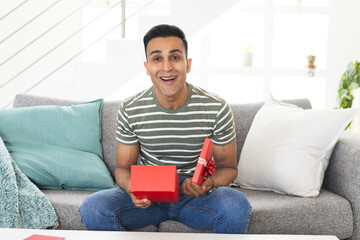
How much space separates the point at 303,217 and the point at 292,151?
0.32 m

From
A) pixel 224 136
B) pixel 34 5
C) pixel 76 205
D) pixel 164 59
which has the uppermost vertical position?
pixel 34 5

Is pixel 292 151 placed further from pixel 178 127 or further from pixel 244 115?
pixel 178 127

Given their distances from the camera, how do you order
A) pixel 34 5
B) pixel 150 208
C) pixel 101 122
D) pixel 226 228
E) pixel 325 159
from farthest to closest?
1. pixel 34 5
2. pixel 101 122
3. pixel 325 159
4. pixel 150 208
5. pixel 226 228

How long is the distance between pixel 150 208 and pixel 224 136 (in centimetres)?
39

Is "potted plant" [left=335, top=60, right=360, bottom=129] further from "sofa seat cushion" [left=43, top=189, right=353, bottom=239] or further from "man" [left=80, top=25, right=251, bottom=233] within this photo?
"man" [left=80, top=25, right=251, bottom=233]

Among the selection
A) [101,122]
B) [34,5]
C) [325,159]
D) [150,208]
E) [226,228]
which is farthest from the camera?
[34,5]

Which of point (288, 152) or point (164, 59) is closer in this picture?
point (164, 59)

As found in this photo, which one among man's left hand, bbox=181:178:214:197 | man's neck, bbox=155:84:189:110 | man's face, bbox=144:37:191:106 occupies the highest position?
man's face, bbox=144:37:191:106

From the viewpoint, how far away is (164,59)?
163 centimetres

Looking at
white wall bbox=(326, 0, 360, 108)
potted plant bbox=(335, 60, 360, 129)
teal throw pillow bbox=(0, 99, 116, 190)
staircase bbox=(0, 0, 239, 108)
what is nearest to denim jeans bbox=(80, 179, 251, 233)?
teal throw pillow bbox=(0, 99, 116, 190)

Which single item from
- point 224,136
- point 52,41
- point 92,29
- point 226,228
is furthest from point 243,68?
point 226,228

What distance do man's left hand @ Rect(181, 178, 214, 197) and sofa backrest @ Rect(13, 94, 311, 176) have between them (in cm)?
62

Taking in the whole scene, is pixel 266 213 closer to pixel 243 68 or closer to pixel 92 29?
pixel 243 68

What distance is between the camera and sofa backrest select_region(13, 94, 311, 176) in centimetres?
216
